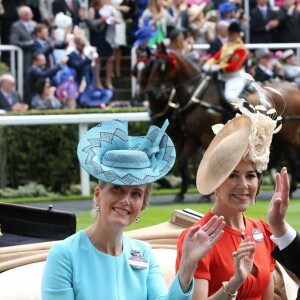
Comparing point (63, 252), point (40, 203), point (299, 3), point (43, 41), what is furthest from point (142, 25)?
point (63, 252)

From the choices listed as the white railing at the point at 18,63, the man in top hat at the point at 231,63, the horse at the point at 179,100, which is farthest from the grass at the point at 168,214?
the white railing at the point at 18,63

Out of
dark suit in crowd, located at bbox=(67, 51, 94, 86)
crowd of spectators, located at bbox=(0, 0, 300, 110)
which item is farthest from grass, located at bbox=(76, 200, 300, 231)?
dark suit in crowd, located at bbox=(67, 51, 94, 86)

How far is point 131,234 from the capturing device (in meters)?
5.62

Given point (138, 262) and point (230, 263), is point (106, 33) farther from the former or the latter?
point (138, 262)

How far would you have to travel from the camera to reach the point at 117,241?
4.16 m

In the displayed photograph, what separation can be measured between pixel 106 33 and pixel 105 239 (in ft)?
52.9

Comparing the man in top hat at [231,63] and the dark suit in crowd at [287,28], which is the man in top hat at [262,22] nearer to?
the dark suit in crowd at [287,28]

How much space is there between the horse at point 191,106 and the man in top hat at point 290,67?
2370 millimetres

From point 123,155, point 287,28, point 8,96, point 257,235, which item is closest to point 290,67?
point 287,28

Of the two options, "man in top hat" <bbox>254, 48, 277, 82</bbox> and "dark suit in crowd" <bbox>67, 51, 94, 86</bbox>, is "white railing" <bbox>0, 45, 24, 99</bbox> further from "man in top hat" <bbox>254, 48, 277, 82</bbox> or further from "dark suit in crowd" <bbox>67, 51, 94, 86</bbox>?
"man in top hat" <bbox>254, 48, 277, 82</bbox>

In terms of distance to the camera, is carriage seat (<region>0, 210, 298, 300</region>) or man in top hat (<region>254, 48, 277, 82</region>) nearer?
carriage seat (<region>0, 210, 298, 300</region>)

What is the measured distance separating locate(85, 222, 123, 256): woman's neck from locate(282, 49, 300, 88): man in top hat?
14605mm

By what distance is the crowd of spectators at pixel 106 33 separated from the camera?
18156mm

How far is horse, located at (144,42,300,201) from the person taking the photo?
15.9 meters
